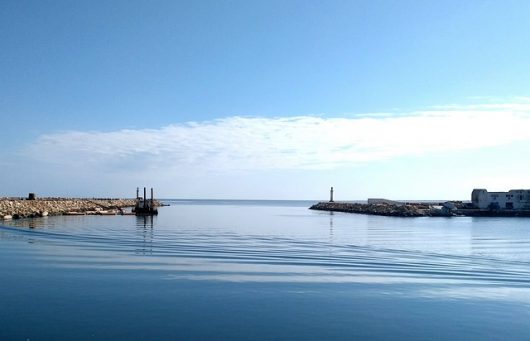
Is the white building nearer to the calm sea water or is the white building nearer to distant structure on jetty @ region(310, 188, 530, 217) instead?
distant structure on jetty @ region(310, 188, 530, 217)

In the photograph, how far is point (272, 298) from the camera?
12266 mm

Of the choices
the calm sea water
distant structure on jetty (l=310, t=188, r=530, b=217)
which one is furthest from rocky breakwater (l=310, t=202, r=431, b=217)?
the calm sea water

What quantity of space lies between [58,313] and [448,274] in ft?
41.0

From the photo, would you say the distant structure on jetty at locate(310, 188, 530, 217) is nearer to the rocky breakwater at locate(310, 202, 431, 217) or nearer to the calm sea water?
the rocky breakwater at locate(310, 202, 431, 217)

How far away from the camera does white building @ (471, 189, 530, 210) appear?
73938mm

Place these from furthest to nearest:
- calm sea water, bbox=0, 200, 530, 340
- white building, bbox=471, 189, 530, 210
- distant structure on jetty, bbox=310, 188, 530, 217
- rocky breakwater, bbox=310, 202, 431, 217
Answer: white building, bbox=471, 189, 530, 210, distant structure on jetty, bbox=310, 188, 530, 217, rocky breakwater, bbox=310, 202, 431, 217, calm sea water, bbox=0, 200, 530, 340

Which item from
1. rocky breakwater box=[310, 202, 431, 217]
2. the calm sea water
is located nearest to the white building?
rocky breakwater box=[310, 202, 431, 217]

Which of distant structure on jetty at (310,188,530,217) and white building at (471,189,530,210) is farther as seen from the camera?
white building at (471,189,530,210)

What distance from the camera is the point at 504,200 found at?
7506cm

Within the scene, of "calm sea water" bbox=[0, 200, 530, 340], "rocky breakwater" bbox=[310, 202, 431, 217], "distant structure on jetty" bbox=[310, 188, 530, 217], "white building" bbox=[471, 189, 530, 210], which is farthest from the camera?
"white building" bbox=[471, 189, 530, 210]

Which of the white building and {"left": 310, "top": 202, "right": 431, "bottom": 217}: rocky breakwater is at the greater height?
the white building

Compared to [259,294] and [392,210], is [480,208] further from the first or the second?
[259,294]

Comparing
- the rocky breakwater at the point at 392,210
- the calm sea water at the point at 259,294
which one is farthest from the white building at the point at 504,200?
the calm sea water at the point at 259,294

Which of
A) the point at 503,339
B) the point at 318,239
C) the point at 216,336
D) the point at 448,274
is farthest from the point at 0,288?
the point at 318,239
